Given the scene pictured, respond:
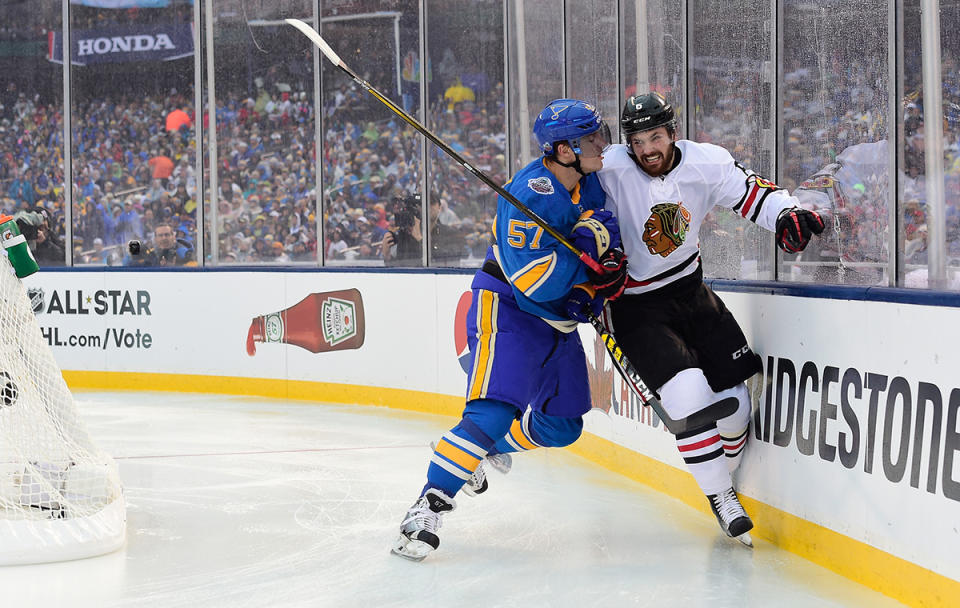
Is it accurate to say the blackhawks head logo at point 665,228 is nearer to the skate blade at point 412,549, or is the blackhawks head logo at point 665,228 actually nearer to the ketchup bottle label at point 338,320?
the skate blade at point 412,549

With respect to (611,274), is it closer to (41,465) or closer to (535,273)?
(535,273)

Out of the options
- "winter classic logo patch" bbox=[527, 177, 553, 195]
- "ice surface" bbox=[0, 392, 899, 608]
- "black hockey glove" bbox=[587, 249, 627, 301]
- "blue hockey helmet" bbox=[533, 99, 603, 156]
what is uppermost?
"blue hockey helmet" bbox=[533, 99, 603, 156]

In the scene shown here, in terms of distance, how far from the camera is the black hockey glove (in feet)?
10.1

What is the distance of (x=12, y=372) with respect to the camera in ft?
11.5

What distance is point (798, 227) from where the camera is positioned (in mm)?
3137

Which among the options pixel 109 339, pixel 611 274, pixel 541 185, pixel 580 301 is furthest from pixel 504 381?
pixel 109 339

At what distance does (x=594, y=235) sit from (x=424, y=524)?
892 millimetres

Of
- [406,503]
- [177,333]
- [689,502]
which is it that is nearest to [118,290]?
[177,333]

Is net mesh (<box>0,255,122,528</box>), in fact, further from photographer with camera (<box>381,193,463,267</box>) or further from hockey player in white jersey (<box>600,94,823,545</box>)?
photographer with camera (<box>381,193,463,267</box>)

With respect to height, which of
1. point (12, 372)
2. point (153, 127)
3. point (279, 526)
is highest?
point (153, 127)

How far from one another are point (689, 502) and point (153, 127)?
6.16m

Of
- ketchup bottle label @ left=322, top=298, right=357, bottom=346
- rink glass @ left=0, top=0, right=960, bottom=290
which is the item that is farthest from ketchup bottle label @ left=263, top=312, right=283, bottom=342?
rink glass @ left=0, top=0, right=960, bottom=290

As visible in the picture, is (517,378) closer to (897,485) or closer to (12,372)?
(897,485)

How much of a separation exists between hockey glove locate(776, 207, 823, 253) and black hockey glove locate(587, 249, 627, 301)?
446 mm
